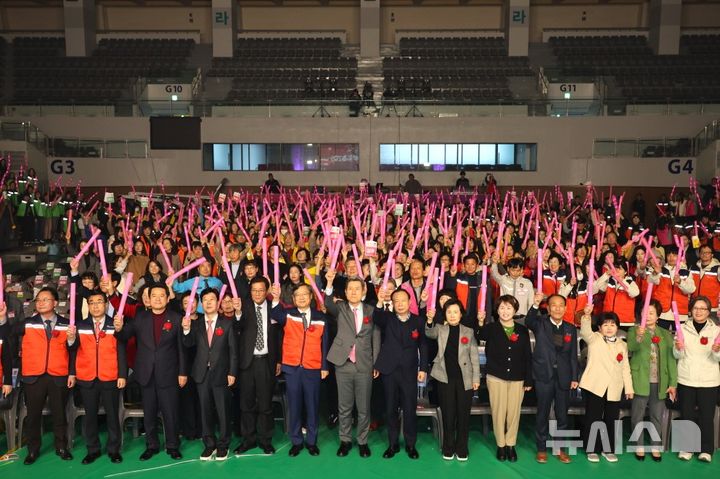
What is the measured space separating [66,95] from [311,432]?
21.9 metres

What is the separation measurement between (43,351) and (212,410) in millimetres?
1529

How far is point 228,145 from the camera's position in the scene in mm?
21141

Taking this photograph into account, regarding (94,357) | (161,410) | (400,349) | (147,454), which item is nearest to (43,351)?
(94,357)

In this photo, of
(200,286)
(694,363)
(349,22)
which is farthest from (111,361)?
(349,22)

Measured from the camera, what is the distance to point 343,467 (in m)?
5.30

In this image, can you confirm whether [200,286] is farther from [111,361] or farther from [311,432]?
[311,432]

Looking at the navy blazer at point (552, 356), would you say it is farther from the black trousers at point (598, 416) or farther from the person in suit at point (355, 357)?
the person in suit at point (355, 357)

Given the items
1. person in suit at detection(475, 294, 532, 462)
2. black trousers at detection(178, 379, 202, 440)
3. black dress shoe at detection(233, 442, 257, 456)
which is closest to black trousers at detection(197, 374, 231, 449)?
black dress shoe at detection(233, 442, 257, 456)

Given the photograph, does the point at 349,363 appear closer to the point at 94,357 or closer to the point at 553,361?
the point at 553,361

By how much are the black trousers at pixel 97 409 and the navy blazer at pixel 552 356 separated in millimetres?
3706

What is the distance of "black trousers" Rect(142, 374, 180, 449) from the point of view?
539 cm

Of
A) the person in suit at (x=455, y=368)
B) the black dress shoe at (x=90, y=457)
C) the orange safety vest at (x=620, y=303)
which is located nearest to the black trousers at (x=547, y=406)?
the person in suit at (x=455, y=368)

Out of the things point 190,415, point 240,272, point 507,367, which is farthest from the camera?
point 240,272

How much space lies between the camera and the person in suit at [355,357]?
214 inches
